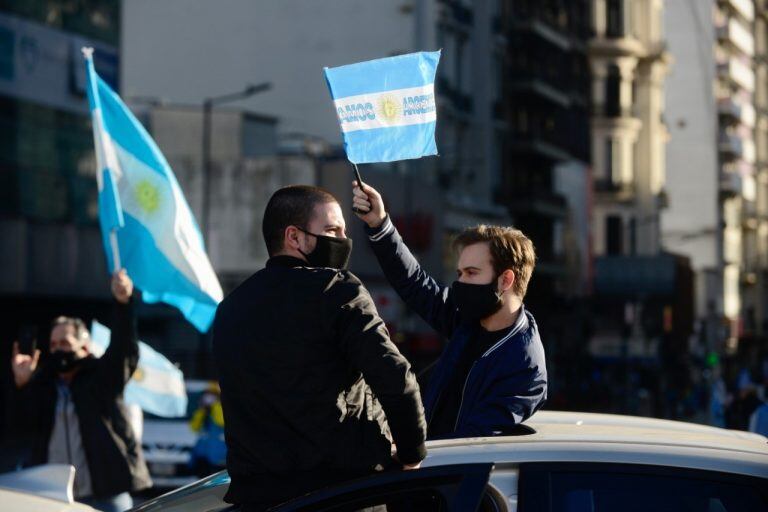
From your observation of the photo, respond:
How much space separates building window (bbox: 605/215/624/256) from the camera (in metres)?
77.7

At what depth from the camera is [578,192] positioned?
229 feet

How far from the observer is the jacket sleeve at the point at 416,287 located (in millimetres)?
5797

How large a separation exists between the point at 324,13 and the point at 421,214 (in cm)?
736

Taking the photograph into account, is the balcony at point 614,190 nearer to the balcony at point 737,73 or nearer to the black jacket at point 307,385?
the balcony at point 737,73

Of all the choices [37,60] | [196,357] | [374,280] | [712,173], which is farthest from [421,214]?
[712,173]

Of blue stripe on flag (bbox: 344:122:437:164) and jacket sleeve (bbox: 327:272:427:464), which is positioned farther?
blue stripe on flag (bbox: 344:122:437:164)

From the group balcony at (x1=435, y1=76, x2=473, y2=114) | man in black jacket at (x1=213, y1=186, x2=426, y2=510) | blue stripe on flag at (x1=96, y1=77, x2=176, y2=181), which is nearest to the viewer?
man in black jacket at (x1=213, y1=186, x2=426, y2=510)

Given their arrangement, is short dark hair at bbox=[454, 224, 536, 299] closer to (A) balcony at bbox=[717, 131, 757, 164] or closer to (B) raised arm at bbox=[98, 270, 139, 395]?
(B) raised arm at bbox=[98, 270, 139, 395]

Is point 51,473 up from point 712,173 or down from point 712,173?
down

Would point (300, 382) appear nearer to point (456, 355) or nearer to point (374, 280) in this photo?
point (456, 355)

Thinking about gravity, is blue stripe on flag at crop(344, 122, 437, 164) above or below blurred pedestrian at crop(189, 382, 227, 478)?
above

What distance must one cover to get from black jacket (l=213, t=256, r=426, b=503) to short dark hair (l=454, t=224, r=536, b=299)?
884 millimetres

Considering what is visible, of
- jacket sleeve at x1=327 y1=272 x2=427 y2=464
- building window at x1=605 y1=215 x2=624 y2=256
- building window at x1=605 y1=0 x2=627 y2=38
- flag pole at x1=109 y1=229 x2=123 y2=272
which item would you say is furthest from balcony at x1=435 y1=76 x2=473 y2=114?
jacket sleeve at x1=327 y1=272 x2=427 y2=464

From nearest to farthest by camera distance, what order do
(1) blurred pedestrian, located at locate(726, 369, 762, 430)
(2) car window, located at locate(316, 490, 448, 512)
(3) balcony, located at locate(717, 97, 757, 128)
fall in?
(2) car window, located at locate(316, 490, 448, 512), (1) blurred pedestrian, located at locate(726, 369, 762, 430), (3) balcony, located at locate(717, 97, 757, 128)
